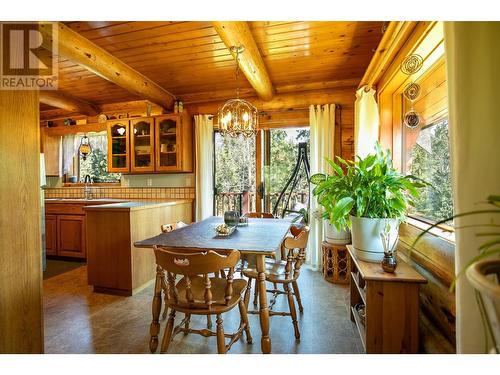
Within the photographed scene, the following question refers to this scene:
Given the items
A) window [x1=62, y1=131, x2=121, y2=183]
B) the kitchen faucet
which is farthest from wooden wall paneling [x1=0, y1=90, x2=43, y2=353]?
the kitchen faucet

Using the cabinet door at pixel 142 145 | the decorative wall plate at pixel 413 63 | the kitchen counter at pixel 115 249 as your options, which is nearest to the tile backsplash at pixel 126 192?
the cabinet door at pixel 142 145

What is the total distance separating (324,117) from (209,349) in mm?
2936

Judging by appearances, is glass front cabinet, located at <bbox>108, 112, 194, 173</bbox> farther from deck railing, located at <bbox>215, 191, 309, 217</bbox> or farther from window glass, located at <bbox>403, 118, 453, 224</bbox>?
window glass, located at <bbox>403, 118, 453, 224</bbox>

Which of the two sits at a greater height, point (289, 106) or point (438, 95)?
point (289, 106)

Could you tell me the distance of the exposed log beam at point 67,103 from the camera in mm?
3857

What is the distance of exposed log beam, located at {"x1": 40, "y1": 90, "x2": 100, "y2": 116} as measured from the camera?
386 cm

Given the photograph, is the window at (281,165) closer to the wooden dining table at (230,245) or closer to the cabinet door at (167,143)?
the cabinet door at (167,143)

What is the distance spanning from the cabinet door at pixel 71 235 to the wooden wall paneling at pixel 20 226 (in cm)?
256

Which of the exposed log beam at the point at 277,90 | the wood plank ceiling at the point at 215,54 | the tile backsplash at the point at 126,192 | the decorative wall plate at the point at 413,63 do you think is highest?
the wood plank ceiling at the point at 215,54

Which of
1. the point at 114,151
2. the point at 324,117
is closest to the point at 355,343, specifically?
the point at 324,117
